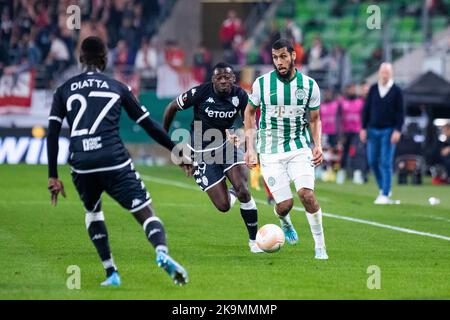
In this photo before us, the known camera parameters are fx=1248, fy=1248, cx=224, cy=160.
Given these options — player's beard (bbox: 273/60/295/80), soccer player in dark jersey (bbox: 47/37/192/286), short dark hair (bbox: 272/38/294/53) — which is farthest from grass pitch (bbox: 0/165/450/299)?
short dark hair (bbox: 272/38/294/53)

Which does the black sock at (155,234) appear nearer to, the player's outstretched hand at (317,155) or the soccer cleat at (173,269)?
the soccer cleat at (173,269)

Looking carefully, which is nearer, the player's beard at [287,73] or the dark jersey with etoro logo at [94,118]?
the dark jersey with etoro logo at [94,118]

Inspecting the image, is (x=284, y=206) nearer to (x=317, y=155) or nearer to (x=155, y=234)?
(x=317, y=155)

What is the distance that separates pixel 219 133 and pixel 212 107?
354 millimetres

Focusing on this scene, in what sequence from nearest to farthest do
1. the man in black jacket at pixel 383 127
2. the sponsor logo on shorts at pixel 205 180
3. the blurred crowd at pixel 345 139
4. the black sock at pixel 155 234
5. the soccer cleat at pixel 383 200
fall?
the black sock at pixel 155 234
the sponsor logo on shorts at pixel 205 180
the soccer cleat at pixel 383 200
the man in black jacket at pixel 383 127
the blurred crowd at pixel 345 139

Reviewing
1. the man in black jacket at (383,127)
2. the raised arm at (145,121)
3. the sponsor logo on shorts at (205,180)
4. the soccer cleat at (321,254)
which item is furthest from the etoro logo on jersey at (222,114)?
the man in black jacket at (383,127)

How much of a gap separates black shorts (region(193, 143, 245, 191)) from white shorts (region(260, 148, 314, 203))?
0.93m

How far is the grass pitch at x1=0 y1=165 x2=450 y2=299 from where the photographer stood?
10.5 metres

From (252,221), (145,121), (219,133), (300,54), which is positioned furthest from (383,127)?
(300,54)

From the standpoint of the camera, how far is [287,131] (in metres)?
13.4

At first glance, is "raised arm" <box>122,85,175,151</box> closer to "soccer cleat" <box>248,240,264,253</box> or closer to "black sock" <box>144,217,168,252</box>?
"black sock" <box>144,217,168,252</box>

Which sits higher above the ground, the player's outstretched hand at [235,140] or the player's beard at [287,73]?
the player's beard at [287,73]

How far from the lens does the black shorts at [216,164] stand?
14.5 meters
